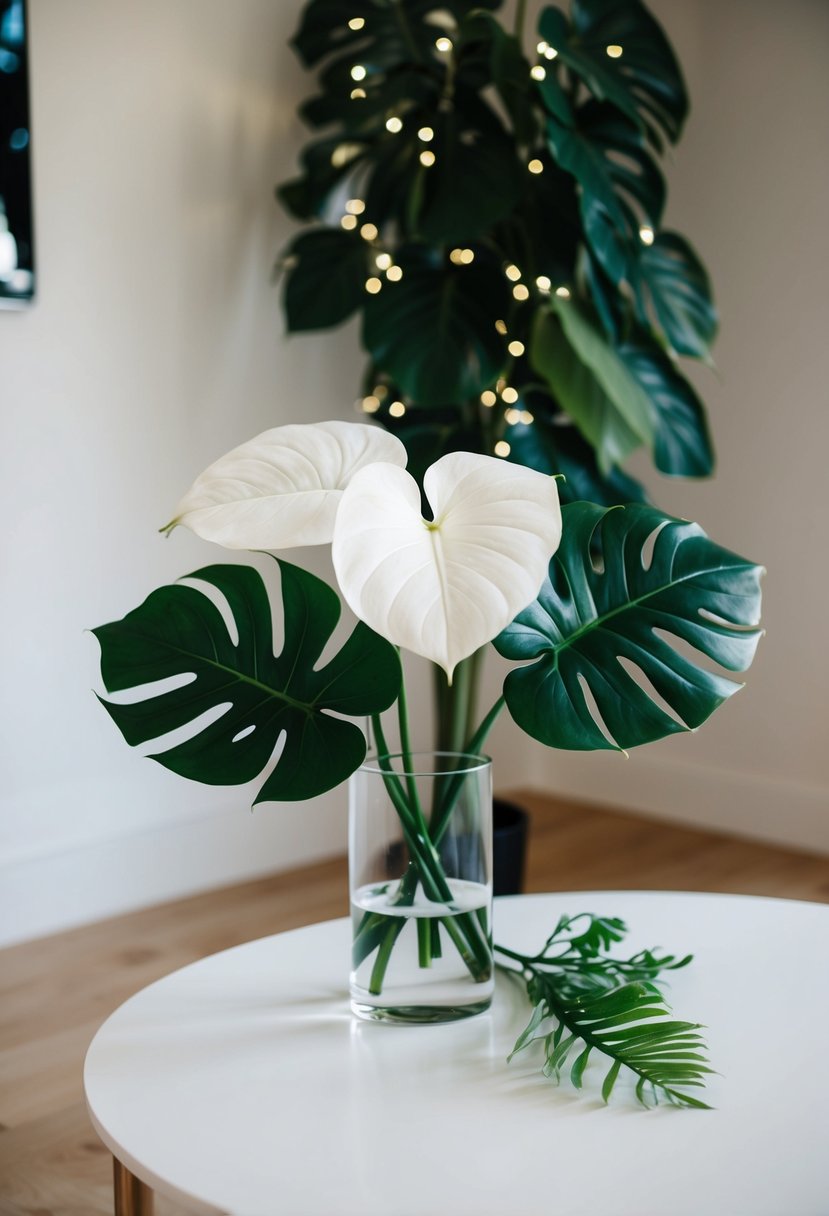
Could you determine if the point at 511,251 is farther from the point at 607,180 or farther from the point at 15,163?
the point at 15,163

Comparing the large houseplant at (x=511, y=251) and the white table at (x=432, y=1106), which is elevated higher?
the large houseplant at (x=511, y=251)

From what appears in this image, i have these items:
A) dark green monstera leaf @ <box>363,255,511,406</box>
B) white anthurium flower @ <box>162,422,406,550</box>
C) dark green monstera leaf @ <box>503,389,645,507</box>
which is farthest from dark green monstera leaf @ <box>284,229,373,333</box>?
white anthurium flower @ <box>162,422,406,550</box>

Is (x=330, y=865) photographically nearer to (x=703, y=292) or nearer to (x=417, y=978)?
(x=703, y=292)

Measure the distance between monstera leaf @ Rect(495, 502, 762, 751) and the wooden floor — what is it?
2.77 feet

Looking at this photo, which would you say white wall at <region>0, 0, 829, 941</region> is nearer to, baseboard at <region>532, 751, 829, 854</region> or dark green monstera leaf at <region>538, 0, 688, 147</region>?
baseboard at <region>532, 751, 829, 854</region>

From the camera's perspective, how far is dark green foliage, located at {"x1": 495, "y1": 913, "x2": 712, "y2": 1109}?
77 centimetres

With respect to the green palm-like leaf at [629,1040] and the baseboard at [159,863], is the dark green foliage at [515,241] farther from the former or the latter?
the green palm-like leaf at [629,1040]

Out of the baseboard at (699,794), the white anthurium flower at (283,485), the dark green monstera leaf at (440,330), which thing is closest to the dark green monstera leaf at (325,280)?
the dark green monstera leaf at (440,330)

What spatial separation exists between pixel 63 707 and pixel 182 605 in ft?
4.90

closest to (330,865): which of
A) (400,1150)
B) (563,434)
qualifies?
(563,434)

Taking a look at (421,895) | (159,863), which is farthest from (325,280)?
(421,895)

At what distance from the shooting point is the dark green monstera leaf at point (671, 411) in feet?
7.15

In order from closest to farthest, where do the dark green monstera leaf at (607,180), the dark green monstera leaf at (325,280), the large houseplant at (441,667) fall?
the large houseplant at (441,667) → the dark green monstera leaf at (607,180) → the dark green monstera leaf at (325,280)

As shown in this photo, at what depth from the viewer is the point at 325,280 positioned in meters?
2.26
